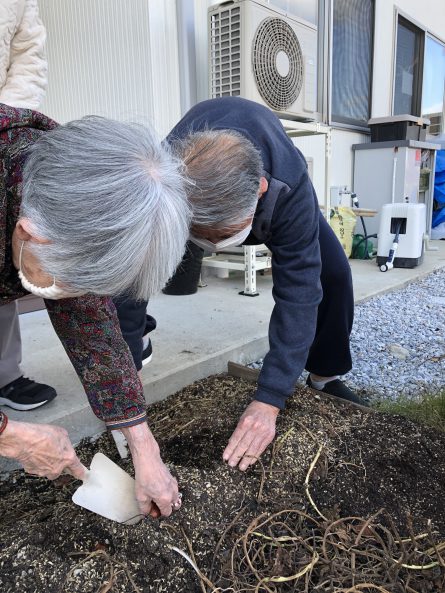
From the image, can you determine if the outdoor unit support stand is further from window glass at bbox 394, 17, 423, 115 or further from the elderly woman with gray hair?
window glass at bbox 394, 17, 423, 115

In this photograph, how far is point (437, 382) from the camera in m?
2.36

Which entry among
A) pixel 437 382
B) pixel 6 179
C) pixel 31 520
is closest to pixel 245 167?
pixel 6 179

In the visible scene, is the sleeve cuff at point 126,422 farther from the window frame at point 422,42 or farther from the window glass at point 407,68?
the window glass at point 407,68

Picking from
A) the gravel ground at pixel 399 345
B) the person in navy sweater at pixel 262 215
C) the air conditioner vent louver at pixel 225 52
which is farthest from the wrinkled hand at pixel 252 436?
the air conditioner vent louver at pixel 225 52

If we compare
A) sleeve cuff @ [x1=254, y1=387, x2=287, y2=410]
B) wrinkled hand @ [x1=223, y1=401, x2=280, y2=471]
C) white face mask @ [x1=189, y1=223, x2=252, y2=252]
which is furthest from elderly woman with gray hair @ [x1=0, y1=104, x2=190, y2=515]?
sleeve cuff @ [x1=254, y1=387, x2=287, y2=410]

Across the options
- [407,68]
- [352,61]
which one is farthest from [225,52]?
[407,68]

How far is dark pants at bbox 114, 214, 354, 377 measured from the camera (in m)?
1.88

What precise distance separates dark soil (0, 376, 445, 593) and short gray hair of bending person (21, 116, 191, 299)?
24.6 inches

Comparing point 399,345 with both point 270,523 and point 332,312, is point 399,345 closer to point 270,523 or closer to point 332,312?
point 332,312

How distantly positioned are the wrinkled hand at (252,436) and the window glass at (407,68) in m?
6.41

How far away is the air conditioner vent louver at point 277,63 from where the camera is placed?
3.07m

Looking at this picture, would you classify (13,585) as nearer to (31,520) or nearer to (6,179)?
(31,520)

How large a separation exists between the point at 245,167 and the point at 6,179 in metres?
0.50

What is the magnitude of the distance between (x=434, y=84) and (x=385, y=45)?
2192 millimetres
